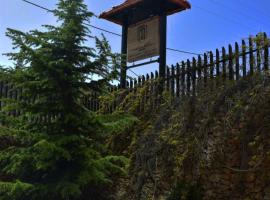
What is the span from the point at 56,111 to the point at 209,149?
246 cm

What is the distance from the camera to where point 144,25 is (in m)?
11.4

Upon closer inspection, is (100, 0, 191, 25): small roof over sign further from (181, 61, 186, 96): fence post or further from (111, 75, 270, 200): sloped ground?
(111, 75, 270, 200): sloped ground

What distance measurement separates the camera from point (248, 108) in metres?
7.09

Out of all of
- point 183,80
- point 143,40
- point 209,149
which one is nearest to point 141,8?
point 143,40

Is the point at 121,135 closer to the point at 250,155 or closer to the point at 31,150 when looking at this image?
the point at 31,150

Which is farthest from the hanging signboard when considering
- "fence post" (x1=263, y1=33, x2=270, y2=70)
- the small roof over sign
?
"fence post" (x1=263, y1=33, x2=270, y2=70)

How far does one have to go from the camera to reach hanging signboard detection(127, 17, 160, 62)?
11073 mm

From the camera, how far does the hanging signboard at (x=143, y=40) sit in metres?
11.1

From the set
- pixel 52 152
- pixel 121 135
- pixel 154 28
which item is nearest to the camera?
pixel 52 152

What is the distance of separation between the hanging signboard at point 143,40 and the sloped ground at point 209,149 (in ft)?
9.31

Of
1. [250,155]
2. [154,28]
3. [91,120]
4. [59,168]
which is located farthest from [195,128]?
[154,28]

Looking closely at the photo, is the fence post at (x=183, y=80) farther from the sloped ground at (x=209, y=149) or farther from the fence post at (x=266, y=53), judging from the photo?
the fence post at (x=266, y=53)

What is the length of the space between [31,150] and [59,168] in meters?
0.53

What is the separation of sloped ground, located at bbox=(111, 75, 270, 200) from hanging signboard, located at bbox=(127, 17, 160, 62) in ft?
9.31
